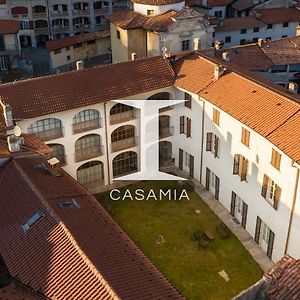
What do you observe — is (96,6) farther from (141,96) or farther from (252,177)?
(252,177)

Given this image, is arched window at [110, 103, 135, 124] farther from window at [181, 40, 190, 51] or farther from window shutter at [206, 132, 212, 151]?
window at [181, 40, 190, 51]

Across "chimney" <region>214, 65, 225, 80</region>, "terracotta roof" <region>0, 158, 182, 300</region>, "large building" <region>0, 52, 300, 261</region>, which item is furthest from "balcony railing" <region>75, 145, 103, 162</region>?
"chimney" <region>214, 65, 225, 80</region>

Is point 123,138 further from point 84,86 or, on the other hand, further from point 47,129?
point 47,129

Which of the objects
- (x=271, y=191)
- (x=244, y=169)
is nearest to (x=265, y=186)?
(x=271, y=191)

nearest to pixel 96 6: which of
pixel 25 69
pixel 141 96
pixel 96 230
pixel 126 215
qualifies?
pixel 25 69

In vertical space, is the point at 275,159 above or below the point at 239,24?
below

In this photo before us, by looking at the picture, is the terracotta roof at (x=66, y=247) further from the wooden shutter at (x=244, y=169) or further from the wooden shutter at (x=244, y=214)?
the wooden shutter at (x=244, y=214)

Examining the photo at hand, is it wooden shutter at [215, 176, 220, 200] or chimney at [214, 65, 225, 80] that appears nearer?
chimney at [214, 65, 225, 80]
